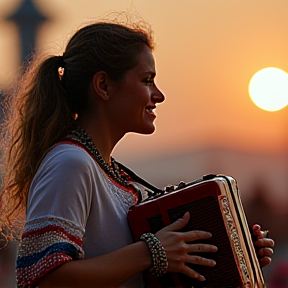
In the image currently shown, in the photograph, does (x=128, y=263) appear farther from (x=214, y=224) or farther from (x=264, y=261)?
(x=264, y=261)

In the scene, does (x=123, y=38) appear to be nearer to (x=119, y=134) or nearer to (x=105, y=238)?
(x=119, y=134)

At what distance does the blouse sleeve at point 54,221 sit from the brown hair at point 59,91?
0.22 m

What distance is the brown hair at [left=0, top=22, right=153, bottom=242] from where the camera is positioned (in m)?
3.37

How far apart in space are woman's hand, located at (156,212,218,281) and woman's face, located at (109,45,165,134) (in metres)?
0.39

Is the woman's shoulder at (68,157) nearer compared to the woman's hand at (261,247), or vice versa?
the woman's shoulder at (68,157)

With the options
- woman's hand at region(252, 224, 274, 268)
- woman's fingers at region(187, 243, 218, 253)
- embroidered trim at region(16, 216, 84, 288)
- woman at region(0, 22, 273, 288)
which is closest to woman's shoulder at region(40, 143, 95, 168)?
woman at region(0, 22, 273, 288)

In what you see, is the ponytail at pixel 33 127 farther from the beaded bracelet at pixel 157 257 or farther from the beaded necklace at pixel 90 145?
the beaded bracelet at pixel 157 257

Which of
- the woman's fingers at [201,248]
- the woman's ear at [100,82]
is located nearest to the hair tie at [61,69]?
the woman's ear at [100,82]

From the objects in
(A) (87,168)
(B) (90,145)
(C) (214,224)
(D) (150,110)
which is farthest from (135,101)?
(C) (214,224)

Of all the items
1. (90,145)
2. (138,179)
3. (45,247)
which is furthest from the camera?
(138,179)

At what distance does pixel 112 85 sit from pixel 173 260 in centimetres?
62

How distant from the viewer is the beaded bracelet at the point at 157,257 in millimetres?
3113

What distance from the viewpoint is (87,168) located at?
3141mm

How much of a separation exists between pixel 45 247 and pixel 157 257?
0.35m
